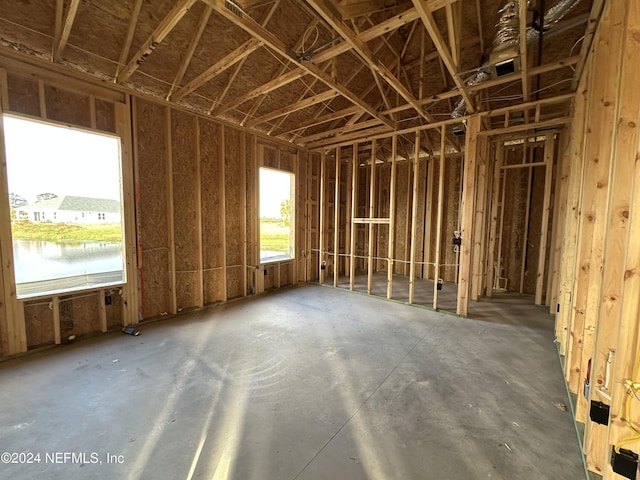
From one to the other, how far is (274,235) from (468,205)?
411cm

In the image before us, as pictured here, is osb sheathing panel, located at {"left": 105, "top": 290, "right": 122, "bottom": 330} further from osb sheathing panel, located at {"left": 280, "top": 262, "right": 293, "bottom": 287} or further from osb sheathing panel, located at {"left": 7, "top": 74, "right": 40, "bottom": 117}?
osb sheathing panel, located at {"left": 280, "top": 262, "right": 293, "bottom": 287}

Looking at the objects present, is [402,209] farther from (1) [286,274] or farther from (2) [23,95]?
(2) [23,95]

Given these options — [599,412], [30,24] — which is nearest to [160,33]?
[30,24]

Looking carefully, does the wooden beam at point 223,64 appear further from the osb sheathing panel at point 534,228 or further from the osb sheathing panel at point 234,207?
the osb sheathing panel at point 534,228

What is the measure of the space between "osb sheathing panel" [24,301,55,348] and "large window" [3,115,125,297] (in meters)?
0.17

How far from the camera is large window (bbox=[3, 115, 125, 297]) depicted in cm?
298

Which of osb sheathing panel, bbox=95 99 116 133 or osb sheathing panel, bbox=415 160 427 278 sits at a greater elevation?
osb sheathing panel, bbox=95 99 116 133

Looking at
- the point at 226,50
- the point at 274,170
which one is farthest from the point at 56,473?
the point at 274,170

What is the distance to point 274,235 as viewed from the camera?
6.19m

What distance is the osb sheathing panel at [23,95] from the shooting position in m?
2.89

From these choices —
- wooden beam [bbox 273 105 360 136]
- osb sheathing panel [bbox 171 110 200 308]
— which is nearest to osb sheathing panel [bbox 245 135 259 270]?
wooden beam [bbox 273 105 360 136]

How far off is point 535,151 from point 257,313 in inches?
266

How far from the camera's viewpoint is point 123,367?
9.04 feet

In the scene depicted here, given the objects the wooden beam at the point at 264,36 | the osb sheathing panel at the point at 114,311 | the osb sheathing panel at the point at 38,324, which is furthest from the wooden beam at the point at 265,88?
the osb sheathing panel at the point at 38,324
